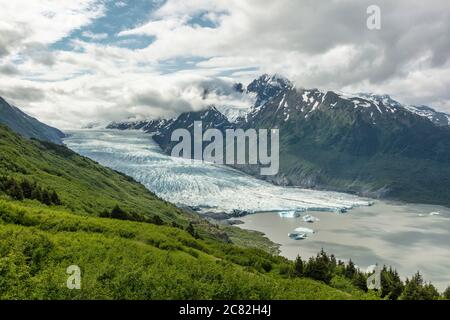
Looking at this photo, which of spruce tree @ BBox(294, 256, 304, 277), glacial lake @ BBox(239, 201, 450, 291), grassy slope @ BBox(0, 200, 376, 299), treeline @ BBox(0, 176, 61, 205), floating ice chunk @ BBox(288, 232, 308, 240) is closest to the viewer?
grassy slope @ BBox(0, 200, 376, 299)

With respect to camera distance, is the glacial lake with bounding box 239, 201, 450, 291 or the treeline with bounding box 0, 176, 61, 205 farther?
the glacial lake with bounding box 239, 201, 450, 291

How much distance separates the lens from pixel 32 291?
22.8 meters

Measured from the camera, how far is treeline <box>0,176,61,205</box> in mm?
49344

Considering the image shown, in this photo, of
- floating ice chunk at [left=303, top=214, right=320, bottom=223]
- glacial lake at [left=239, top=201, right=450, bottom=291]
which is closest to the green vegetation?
glacial lake at [left=239, top=201, right=450, bottom=291]

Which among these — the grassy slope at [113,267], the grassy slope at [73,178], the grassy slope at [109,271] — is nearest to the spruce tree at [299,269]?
the grassy slope at [113,267]

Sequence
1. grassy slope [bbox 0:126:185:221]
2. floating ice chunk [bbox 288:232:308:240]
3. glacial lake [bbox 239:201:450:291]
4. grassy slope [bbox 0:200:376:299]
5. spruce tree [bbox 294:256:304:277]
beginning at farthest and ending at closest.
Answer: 1. floating ice chunk [bbox 288:232:308:240]
2. glacial lake [bbox 239:201:450:291]
3. grassy slope [bbox 0:126:185:221]
4. spruce tree [bbox 294:256:304:277]
5. grassy slope [bbox 0:200:376:299]

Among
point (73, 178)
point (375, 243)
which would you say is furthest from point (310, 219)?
point (73, 178)

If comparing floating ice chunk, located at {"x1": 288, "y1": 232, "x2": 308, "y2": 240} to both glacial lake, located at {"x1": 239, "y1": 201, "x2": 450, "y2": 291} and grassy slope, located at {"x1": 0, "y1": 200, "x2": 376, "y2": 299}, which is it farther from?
grassy slope, located at {"x1": 0, "y1": 200, "x2": 376, "y2": 299}

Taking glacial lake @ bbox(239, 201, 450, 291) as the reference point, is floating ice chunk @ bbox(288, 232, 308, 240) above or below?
above

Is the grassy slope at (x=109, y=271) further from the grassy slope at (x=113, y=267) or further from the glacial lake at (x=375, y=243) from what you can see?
the glacial lake at (x=375, y=243)

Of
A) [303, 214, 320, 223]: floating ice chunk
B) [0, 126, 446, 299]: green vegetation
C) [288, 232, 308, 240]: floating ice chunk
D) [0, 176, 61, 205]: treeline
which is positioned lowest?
[288, 232, 308, 240]: floating ice chunk

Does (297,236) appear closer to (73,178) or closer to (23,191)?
(73,178)

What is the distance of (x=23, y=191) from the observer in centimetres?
5181
